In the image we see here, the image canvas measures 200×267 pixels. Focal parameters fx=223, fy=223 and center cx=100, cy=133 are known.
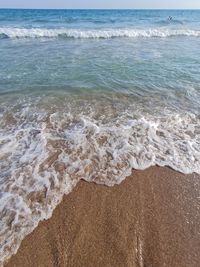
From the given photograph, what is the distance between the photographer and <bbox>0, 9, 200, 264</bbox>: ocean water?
3.53 m

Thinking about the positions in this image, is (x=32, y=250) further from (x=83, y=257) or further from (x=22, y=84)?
(x=22, y=84)

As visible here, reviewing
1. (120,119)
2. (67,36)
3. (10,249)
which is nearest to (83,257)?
(10,249)

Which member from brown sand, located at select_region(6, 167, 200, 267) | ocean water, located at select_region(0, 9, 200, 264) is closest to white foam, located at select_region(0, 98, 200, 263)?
ocean water, located at select_region(0, 9, 200, 264)

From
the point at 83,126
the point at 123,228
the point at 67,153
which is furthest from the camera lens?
the point at 83,126

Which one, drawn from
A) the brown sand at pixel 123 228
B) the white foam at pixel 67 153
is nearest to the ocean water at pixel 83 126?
the white foam at pixel 67 153

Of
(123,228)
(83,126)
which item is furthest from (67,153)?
(123,228)

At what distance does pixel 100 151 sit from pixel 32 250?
2.14 m

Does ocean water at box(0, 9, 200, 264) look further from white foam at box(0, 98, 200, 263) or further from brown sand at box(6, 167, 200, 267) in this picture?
brown sand at box(6, 167, 200, 267)

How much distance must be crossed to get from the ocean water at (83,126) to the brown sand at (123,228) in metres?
0.22

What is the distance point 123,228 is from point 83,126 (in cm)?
269

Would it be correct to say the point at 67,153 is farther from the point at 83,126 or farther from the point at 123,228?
the point at 123,228

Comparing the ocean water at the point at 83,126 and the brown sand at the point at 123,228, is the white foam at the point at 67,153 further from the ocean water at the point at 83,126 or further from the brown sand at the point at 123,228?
the brown sand at the point at 123,228

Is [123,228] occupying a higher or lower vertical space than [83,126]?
higher

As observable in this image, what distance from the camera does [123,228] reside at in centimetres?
297
